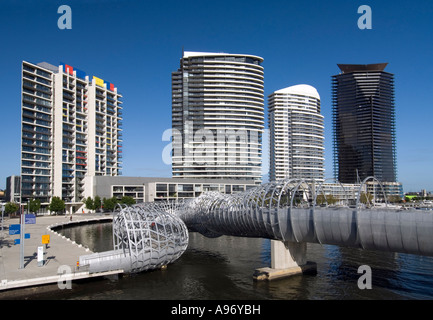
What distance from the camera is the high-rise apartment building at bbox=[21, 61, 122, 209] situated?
109 m

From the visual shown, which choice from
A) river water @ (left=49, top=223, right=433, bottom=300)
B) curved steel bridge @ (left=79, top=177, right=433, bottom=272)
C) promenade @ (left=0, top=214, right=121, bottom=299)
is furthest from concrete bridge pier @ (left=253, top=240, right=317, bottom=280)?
promenade @ (left=0, top=214, right=121, bottom=299)

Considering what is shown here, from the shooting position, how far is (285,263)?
123ft

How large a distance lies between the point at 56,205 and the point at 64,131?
25.4m

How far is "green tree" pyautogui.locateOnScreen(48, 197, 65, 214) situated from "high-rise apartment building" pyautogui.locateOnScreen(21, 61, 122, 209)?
16.4 ft

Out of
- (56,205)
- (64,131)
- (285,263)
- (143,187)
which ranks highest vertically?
(64,131)

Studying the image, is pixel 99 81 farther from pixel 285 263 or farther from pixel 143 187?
pixel 285 263

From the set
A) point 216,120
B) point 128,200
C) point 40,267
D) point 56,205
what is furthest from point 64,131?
point 40,267

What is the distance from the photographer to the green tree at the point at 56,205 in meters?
109

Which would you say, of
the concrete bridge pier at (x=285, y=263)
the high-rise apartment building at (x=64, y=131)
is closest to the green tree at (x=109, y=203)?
the high-rise apartment building at (x=64, y=131)

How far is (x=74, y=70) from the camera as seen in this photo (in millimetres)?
127625

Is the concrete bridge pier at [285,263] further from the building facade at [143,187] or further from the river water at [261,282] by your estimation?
the building facade at [143,187]
